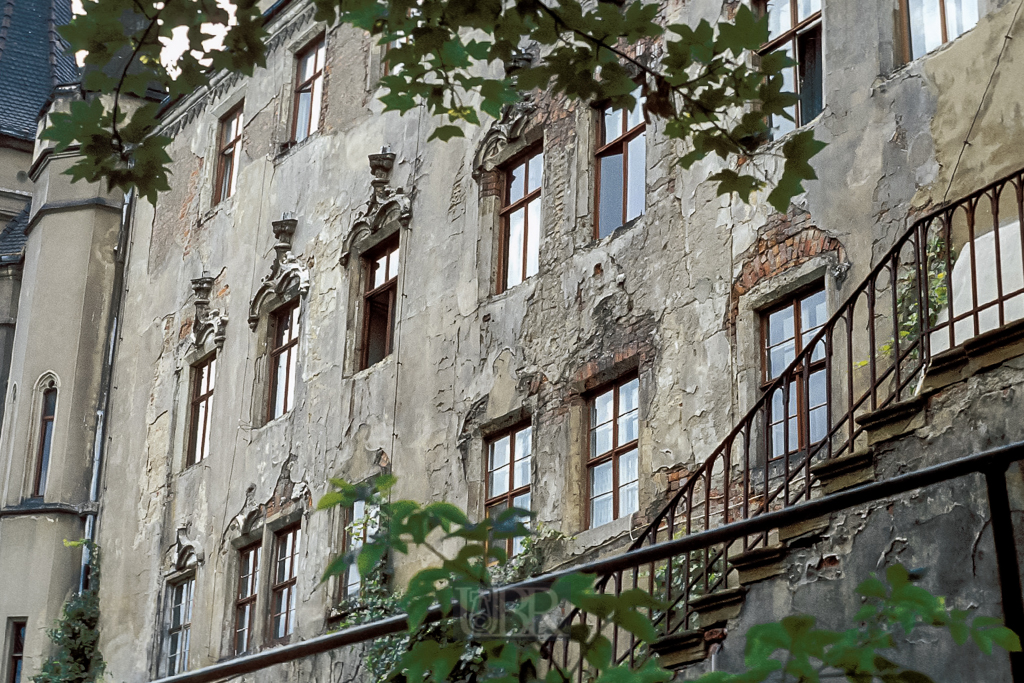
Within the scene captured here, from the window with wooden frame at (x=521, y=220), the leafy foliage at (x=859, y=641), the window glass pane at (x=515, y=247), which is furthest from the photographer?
the window glass pane at (x=515, y=247)

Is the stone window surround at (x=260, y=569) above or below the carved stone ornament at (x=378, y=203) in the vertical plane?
below

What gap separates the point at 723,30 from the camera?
5.20 m

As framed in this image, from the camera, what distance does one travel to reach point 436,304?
15586 mm

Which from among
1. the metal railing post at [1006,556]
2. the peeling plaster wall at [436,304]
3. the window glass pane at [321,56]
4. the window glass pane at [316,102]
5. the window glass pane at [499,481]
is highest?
the window glass pane at [321,56]

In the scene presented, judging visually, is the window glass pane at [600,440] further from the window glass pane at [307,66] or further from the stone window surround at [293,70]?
the window glass pane at [307,66]

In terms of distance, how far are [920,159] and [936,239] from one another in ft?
2.73

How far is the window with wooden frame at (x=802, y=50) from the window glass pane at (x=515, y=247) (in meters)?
3.24

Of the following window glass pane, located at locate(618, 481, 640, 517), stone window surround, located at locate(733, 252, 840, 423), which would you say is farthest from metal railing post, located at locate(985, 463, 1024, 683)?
window glass pane, located at locate(618, 481, 640, 517)

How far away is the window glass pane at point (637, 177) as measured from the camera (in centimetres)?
1343

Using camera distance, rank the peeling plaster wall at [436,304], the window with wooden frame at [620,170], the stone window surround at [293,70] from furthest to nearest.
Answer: the stone window surround at [293,70] < the window with wooden frame at [620,170] < the peeling plaster wall at [436,304]

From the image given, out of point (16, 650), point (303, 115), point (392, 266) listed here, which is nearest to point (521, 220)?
point (392, 266)

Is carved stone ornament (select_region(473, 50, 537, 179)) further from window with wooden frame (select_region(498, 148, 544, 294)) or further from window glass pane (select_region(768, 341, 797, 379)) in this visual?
window glass pane (select_region(768, 341, 797, 379))

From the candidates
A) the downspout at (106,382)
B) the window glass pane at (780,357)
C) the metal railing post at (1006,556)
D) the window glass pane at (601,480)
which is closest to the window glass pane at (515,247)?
the window glass pane at (601,480)

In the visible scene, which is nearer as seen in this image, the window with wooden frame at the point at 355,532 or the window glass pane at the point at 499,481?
the window glass pane at the point at 499,481
